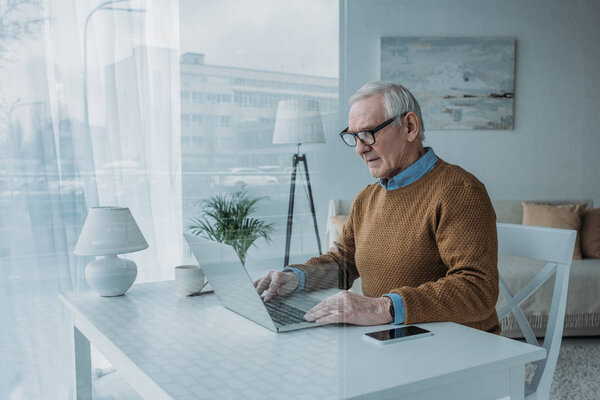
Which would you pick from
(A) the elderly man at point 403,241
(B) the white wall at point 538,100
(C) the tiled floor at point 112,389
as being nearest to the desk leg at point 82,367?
(C) the tiled floor at point 112,389

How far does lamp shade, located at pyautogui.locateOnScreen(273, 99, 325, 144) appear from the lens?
115 cm

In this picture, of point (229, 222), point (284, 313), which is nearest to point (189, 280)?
point (229, 222)

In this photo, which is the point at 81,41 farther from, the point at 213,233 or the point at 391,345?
the point at 391,345

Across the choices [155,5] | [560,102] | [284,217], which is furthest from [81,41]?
[560,102]

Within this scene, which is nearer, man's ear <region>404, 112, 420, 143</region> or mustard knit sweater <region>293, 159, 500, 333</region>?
mustard knit sweater <region>293, 159, 500, 333</region>

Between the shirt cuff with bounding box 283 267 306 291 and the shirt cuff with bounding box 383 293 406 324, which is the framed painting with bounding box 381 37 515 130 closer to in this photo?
the shirt cuff with bounding box 283 267 306 291

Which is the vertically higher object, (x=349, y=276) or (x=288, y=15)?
(x=288, y=15)

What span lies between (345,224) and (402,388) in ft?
2.16

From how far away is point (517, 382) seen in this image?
0.76m

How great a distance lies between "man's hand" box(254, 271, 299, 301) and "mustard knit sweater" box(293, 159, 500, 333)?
0.11 ft

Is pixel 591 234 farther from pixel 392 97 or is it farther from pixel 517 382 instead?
pixel 517 382

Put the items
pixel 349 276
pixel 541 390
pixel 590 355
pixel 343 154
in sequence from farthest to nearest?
1. pixel 590 355
2. pixel 343 154
3. pixel 349 276
4. pixel 541 390

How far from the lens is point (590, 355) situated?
2182 mm

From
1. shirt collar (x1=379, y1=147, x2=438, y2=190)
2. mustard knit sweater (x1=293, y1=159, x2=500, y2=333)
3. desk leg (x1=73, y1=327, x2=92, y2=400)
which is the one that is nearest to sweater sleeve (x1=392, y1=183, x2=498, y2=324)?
mustard knit sweater (x1=293, y1=159, x2=500, y2=333)
